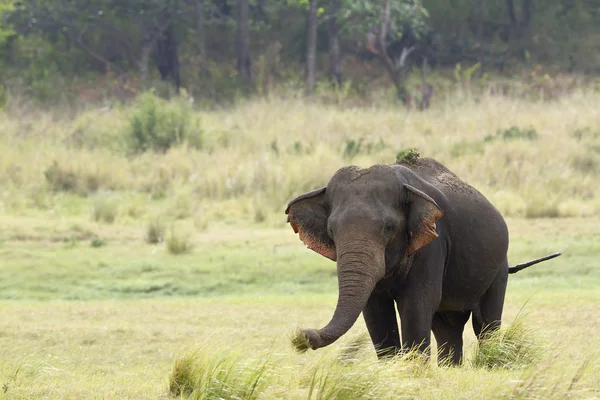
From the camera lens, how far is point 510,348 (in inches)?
356

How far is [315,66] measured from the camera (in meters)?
44.3

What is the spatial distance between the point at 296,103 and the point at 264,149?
20.4ft

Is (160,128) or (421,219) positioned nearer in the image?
(421,219)

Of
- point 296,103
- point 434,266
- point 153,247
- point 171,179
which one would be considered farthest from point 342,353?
point 296,103

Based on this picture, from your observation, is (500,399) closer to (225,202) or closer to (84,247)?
(84,247)

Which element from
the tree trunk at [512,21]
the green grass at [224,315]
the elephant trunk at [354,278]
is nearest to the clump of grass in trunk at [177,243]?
the green grass at [224,315]

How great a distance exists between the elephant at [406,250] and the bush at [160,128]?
63.3 feet

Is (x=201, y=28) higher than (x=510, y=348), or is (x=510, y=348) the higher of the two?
(x=201, y=28)

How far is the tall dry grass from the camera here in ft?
78.6

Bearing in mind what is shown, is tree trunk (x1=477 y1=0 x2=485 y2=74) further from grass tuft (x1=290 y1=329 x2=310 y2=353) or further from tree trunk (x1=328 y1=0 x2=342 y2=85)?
grass tuft (x1=290 y1=329 x2=310 y2=353)

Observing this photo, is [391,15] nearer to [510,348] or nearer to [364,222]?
[510,348]

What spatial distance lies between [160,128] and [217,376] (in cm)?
2197

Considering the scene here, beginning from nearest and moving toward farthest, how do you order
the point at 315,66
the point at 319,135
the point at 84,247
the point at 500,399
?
the point at 500,399 → the point at 84,247 → the point at 319,135 → the point at 315,66

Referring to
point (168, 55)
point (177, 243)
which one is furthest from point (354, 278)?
point (168, 55)
